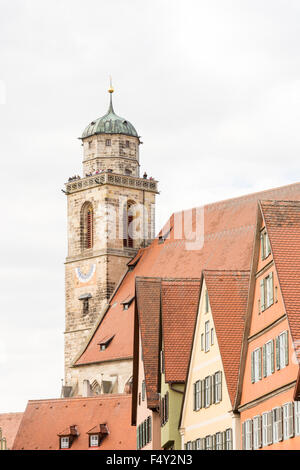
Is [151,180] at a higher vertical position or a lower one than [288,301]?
higher

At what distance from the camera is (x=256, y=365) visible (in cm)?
3681

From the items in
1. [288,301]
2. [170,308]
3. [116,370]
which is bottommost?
[288,301]

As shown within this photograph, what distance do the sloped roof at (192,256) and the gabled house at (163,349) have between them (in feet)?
72.9

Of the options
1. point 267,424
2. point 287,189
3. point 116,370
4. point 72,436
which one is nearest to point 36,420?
point 72,436

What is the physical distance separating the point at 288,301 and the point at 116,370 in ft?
156

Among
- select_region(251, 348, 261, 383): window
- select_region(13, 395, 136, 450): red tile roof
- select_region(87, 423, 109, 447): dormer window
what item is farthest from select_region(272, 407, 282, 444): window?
select_region(87, 423, 109, 447): dormer window

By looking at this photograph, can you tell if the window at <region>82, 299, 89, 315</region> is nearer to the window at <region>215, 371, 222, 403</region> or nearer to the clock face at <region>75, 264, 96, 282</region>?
the clock face at <region>75, 264, 96, 282</region>

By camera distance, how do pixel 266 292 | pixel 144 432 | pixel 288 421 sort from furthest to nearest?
pixel 144 432
pixel 266 292
pixel 288 421

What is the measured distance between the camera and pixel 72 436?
7119cm

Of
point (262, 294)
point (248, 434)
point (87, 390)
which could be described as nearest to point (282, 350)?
point (262, 294)

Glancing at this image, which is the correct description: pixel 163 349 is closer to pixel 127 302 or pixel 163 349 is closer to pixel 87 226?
pixel 127 302

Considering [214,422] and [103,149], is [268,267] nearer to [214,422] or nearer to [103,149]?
[214,422]

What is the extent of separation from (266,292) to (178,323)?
31.8 ft

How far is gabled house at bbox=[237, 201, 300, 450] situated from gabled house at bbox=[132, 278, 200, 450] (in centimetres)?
679
